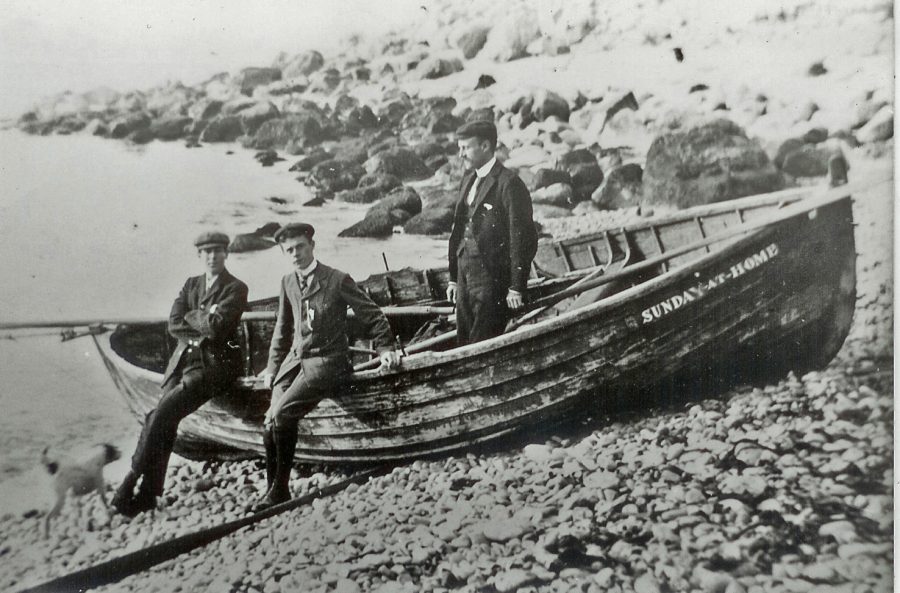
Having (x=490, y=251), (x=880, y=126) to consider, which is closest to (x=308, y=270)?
(x=490, y=251)

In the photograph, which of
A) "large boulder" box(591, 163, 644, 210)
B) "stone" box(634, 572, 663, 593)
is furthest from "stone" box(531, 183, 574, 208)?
"stone" box(634, 572, 663, 593)

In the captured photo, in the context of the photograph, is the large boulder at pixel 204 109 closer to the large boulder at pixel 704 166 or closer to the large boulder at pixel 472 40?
the large boulder at pixel 472 40

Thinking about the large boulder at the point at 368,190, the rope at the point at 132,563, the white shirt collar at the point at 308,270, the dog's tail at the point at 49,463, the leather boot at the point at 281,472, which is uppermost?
the large boulder at the point at 368,190

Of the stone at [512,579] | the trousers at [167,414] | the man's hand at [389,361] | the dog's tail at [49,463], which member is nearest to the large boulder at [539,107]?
the man's hand at [389,361]

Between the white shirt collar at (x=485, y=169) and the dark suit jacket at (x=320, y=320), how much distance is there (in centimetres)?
90

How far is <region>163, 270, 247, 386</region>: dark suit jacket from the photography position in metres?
3.85

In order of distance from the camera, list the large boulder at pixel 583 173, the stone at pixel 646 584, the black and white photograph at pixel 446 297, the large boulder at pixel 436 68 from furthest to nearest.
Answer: the large boulder at pixel 436 68 < the large boulder at pixel 583 173 < the black and white photograph at pixel 446 297 < the stone at pixel 646 584

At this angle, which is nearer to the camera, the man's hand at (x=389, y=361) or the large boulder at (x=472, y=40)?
the man's hand at (x=389, y=361)

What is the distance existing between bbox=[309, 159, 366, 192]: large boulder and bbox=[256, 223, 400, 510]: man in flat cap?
0.53 metres

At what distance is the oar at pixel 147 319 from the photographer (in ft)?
12.7

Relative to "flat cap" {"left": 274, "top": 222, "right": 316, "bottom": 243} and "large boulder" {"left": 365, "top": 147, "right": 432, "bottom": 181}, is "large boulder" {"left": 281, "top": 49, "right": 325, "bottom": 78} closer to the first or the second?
"large boulder" {"left": 365, "top": 147, "right": 432, "bottom": 181}

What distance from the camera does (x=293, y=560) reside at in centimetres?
367

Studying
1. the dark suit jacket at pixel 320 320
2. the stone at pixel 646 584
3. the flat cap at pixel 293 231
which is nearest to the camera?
the stone at pixel 646 584

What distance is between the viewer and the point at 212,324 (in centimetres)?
385
